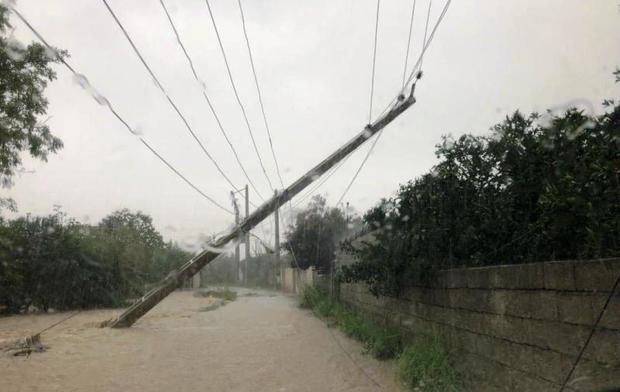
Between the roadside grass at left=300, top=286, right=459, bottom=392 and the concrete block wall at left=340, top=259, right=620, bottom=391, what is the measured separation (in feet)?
0.68

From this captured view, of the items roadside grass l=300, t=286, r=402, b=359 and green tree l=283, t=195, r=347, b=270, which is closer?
roadside grass l=300, t=286, r=402, b=359

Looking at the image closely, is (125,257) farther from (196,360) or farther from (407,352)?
(407,352)

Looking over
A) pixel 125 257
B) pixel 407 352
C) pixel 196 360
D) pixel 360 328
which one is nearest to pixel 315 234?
pixel 125 257

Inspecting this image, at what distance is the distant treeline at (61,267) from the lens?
71.5 ft

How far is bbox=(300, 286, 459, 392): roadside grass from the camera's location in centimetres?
703

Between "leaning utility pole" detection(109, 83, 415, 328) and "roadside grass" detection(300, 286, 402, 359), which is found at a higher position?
"leaning utility pole" detection(109, 83, 415, 328)

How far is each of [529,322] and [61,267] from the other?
21.4 metres

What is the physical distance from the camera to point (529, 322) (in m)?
5.52

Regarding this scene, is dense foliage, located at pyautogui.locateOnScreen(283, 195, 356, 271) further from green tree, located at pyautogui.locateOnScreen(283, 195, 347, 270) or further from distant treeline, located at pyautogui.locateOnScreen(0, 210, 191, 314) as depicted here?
distant treeline, located at pyautogui.locateOnScreen(0, 210, 191, 314)

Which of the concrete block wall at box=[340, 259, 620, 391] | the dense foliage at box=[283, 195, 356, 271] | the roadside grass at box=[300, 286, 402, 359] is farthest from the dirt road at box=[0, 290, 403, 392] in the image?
the dense foliage at box=[283, 195, 356, 271]

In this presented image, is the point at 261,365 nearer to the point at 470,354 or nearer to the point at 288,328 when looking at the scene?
the point at 470,354

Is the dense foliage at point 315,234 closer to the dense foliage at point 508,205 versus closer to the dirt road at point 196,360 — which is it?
the dirt road at point 196,360

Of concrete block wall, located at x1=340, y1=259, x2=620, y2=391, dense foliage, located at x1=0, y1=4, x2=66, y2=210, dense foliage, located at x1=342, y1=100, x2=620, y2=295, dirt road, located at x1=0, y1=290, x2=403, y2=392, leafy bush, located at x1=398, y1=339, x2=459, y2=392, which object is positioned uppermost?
dense foliage, located at x1=0, y1=4, x2=66, y2=210

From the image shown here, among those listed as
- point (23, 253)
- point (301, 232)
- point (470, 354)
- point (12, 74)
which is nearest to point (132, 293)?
point (23, 253)
